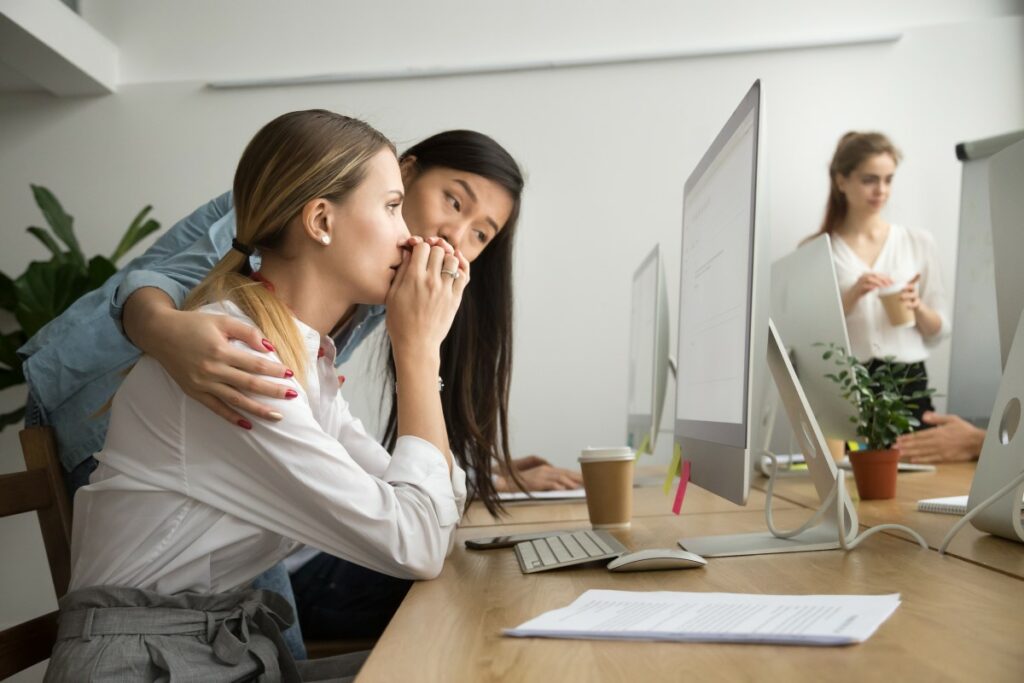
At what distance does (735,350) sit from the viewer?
105 centimetres

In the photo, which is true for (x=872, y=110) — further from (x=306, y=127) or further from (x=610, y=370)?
(x=306, y=127)

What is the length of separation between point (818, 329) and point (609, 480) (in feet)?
2.67

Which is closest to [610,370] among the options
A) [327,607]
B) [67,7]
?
[327,607]

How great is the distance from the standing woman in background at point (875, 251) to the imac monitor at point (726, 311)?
7.22ft

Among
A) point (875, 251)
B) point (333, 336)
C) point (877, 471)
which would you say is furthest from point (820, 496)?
point (875, 251)

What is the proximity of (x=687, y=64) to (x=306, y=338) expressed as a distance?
10.1ft

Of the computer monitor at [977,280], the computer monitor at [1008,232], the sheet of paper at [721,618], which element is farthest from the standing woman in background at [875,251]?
the sheet of paper at [721,618]

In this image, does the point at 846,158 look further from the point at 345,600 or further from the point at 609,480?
the point at 345,600

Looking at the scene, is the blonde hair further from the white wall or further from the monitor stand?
the white wall

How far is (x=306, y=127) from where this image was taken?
121 centimetres

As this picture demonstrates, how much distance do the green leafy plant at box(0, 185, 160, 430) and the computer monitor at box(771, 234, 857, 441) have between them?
7.89 feet

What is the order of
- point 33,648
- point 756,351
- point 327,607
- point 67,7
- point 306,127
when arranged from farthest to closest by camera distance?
1. point 67,7
2. point 327,607
3. point 306,127
4. point 33,648
5. point 756,351

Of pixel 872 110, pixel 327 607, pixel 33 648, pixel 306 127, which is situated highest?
pixel 872 110

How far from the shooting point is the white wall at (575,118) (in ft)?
12.5
